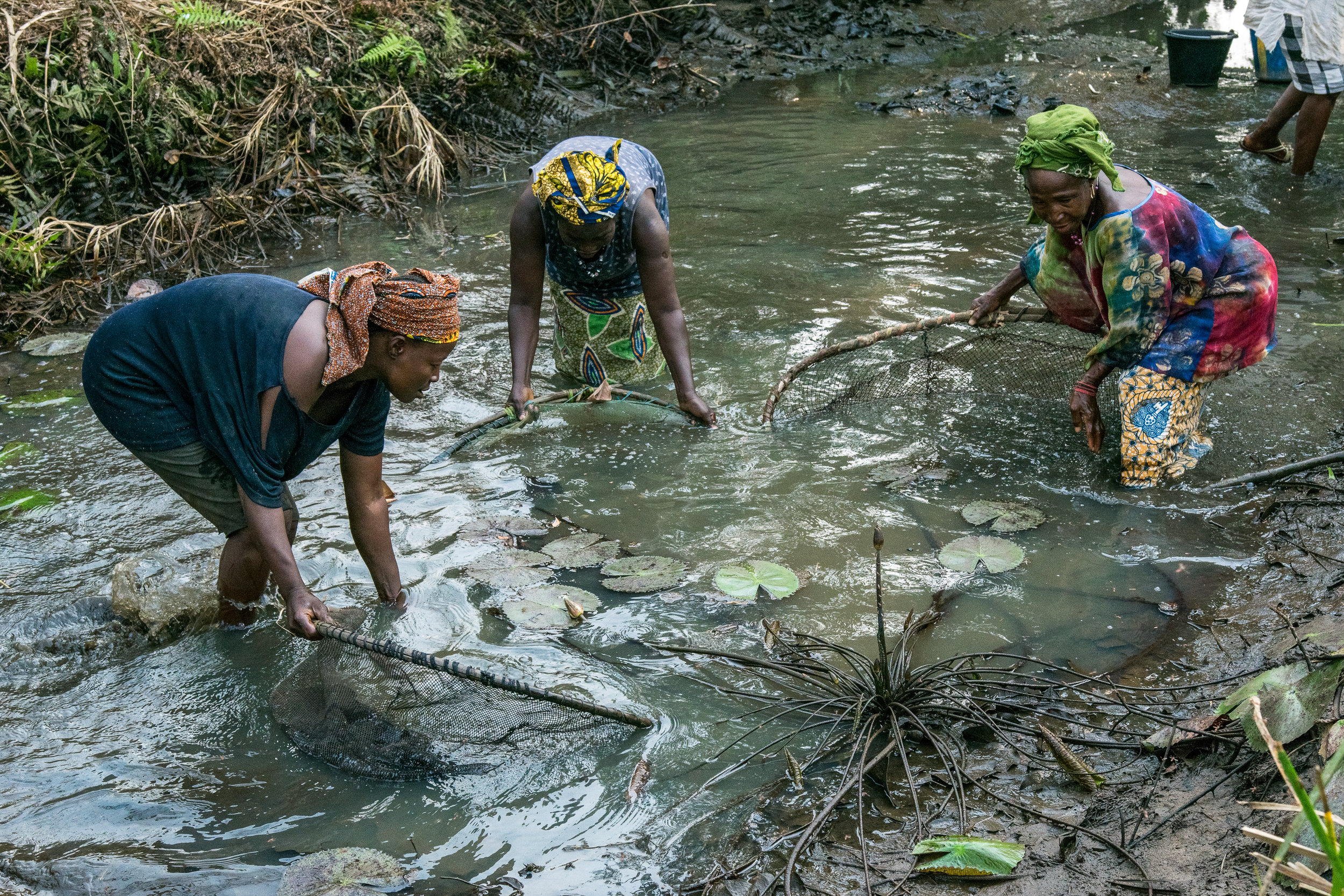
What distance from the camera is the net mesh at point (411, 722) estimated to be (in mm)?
2697

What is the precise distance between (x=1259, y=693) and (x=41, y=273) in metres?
6.73

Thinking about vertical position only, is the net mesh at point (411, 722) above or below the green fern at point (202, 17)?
below

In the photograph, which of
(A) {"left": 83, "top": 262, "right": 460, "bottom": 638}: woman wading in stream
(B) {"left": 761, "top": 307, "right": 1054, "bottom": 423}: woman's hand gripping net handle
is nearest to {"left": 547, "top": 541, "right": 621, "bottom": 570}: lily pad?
(A) {"left": 83, "top": 262, "right": 460, "bottom": 638}: woman wading in stream

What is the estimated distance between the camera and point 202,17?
7.73m

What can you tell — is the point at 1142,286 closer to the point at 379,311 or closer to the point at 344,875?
the point at 379,311

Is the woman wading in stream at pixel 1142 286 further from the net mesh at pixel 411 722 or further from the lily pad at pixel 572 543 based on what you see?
the net mesh at pixel 411 722

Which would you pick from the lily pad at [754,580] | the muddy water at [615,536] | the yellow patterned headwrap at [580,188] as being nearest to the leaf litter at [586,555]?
the muddy water at [615,536]

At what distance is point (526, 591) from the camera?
3.60m

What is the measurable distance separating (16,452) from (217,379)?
107 inches

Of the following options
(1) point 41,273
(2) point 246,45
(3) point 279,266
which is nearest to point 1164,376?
(3) point 279,266

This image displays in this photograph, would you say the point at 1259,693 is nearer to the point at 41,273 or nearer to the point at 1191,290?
the point at 1191,290

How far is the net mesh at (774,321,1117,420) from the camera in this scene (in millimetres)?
4578

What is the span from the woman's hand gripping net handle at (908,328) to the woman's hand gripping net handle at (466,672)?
204 cm

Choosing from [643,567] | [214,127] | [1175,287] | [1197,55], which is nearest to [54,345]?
[214,127]
